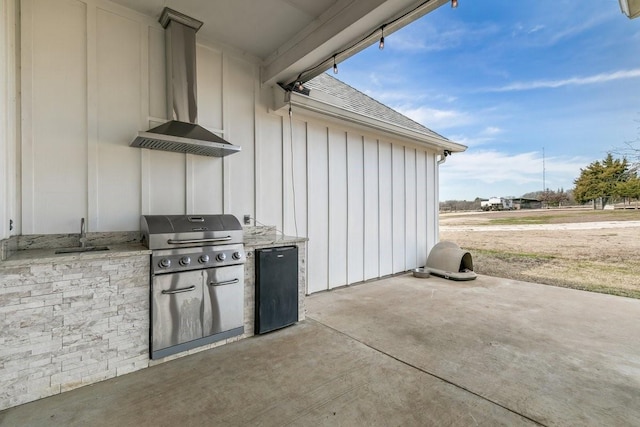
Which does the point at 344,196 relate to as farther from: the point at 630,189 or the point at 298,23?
the point at 630,189

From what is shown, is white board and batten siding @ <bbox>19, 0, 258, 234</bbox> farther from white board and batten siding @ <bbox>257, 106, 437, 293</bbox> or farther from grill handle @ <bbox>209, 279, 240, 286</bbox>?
grill handle @ <bbox>209, 279, 240, 286</bbox>

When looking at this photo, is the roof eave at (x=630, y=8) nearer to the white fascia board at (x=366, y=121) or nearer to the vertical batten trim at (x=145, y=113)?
the white fascia board at (x=366, y=121)

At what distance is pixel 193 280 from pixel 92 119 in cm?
210

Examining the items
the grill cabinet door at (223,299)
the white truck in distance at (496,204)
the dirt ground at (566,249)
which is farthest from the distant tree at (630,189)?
the white truck in distance at (496,204)

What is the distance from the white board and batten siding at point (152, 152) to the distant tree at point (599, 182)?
21.5 feet

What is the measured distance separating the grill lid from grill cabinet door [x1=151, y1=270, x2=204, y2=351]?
1.04ft

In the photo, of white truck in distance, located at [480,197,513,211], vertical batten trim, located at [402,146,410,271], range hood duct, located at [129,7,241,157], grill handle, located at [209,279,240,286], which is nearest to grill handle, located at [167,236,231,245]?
grill handle, located at [209,279,240,286]

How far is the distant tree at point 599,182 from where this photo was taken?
22.4ft

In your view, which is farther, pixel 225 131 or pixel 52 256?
pixel 225 131

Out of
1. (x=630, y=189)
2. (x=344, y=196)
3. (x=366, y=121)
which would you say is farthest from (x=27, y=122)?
(x=630, y=189)

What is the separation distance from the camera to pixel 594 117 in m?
7.90

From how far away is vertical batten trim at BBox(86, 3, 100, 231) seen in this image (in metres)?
2.83

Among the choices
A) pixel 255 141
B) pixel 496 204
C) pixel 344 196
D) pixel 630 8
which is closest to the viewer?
pixel 630 8

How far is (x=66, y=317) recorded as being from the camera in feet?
6.93
